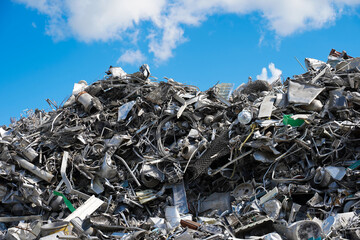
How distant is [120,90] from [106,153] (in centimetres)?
298

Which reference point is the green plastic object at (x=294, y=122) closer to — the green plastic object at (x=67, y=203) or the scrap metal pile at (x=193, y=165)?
the scrap metal pile at (x=193, y=165)

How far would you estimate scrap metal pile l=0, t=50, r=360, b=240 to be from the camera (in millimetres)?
7789

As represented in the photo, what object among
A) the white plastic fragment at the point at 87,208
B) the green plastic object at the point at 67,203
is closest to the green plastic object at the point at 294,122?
the white plastic fragment at the point at 87,208

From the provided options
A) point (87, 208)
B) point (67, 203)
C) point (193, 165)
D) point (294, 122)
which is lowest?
point (87, 208)

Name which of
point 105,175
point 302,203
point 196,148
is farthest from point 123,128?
point 302,203

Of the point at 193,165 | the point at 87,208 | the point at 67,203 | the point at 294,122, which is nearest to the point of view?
the point at 87,208

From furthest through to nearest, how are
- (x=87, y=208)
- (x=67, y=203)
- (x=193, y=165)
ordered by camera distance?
(x=193, y=165) → (x=67, y=203) → (x=87, y=208)

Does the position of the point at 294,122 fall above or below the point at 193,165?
above

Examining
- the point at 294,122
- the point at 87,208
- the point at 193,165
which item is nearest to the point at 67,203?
the point at 87,208

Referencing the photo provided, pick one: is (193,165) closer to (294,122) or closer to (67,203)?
(294,122)

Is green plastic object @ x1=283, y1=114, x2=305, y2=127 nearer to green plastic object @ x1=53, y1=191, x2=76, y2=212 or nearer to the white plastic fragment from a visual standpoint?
the white plastic fragment

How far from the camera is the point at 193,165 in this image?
936cm

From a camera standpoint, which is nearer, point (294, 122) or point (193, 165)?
point (294, 122)

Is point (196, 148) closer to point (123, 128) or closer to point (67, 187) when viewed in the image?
point (123, 128)
